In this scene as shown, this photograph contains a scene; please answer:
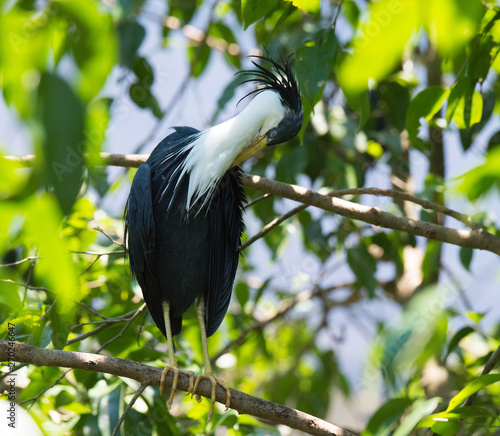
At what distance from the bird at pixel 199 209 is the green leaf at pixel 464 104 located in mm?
607

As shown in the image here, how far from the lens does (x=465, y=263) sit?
2.78 meters

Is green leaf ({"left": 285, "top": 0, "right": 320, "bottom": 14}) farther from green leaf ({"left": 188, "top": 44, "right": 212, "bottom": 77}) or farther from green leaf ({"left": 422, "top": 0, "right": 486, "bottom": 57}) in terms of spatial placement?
green leaf ({"left": 188, "top": 44, "right": 212, "bottom": 77})

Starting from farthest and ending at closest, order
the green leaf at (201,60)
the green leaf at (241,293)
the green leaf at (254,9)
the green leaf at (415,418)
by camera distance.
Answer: the green leaf at (201,60), the green leaf at (241,293), the green leaf at (415,418), the green leaf at (254,9)

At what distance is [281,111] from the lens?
246 centimetres

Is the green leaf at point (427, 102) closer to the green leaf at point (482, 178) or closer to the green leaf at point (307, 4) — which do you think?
the green leaf at point (307, 4)

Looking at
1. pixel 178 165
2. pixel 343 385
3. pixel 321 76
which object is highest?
pixel 321 76

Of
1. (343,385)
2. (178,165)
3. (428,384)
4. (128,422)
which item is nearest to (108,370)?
(128,422)

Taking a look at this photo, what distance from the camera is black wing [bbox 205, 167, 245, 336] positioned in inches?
105

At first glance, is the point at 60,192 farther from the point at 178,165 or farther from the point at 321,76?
the point at 178,165

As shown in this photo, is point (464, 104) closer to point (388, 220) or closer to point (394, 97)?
point (388, 220)

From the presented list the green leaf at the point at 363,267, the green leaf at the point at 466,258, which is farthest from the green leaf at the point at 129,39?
the green leaf at the point at 466,258

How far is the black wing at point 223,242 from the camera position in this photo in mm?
2670

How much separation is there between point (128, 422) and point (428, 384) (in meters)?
2.00

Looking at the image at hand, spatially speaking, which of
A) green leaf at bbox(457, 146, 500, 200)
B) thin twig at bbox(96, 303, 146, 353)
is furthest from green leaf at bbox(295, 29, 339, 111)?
green leaf at bbox(457, 146, 500, 200)
